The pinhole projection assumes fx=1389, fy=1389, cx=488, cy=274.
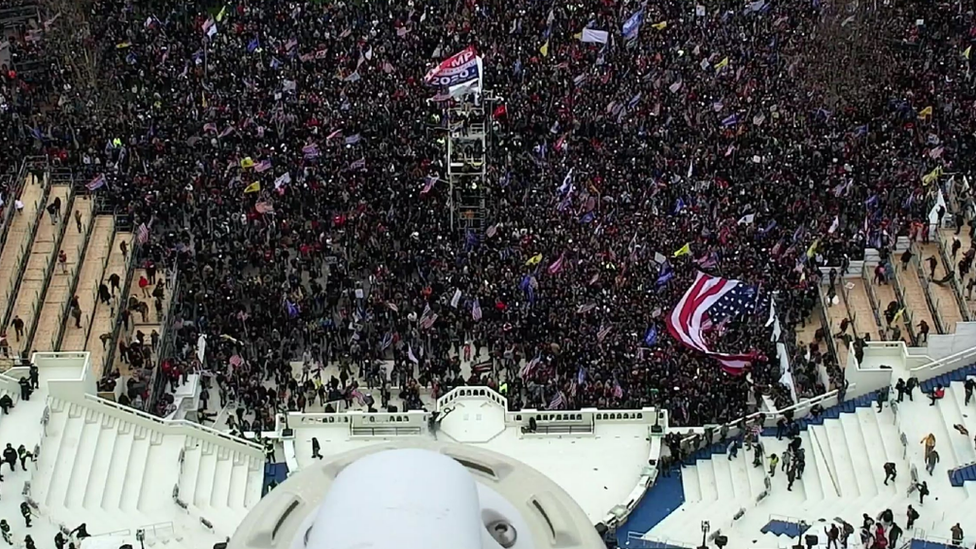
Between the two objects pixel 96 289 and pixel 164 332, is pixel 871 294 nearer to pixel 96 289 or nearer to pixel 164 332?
pixel 164 332

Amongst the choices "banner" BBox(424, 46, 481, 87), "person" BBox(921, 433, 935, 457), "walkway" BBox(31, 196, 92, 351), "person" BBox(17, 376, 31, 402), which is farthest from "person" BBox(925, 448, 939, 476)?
"walkway" BBox(31, 196, 92, 351)

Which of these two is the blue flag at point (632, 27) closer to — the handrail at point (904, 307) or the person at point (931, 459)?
the handrail at point (904, 307)

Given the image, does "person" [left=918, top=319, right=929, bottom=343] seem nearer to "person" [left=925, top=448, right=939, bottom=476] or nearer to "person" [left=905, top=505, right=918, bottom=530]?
"person" [left=925, top=448, right=939, bottom=476]

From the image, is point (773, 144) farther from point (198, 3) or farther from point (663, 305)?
point (198, 3)

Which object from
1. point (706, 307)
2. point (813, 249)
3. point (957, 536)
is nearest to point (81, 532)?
point (706, 307)

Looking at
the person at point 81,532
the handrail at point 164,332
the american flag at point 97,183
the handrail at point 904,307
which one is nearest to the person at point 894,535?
the handrail at point 904,307

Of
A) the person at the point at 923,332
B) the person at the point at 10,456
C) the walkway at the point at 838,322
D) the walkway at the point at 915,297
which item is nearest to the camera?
the person at the point at 10,456

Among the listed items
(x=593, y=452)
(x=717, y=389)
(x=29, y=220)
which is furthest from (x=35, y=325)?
(x=717, y=389)
